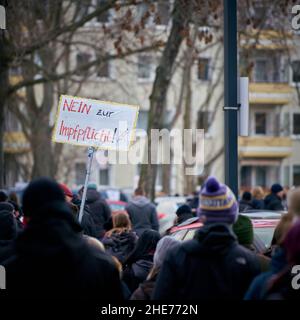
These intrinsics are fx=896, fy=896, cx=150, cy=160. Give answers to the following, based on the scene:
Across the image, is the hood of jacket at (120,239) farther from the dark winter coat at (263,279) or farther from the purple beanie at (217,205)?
the dark winter coat at (263,279)

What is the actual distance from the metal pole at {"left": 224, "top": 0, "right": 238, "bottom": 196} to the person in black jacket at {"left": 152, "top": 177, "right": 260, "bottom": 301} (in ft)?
13.4

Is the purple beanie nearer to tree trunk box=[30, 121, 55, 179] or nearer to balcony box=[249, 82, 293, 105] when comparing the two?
tree trunk box=[30, 121, 55, 179]

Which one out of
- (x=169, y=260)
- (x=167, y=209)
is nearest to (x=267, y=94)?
(x=167, y=209)

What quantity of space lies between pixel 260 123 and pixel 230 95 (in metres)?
47.9

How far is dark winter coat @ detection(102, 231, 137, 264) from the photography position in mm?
9672

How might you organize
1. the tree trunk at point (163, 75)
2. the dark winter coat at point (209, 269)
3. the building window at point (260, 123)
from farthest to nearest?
the building window at point (260, 123) → the tree trunk at point (163, 75) → the dark winter coat at point (209, 269)

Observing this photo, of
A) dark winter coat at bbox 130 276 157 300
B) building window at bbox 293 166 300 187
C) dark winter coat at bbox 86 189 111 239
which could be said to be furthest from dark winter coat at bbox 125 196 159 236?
building window at bbox 293 166 300 187

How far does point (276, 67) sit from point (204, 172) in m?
22.6

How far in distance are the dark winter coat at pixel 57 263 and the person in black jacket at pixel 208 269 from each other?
45 centimetres

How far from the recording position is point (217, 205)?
5660 mm

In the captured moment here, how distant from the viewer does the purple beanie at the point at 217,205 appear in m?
5.64

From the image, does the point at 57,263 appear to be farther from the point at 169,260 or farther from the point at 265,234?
the point at 265,234

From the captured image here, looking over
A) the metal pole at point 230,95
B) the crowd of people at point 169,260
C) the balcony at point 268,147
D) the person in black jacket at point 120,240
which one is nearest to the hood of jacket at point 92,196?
the person in black jacket at point 120,240
